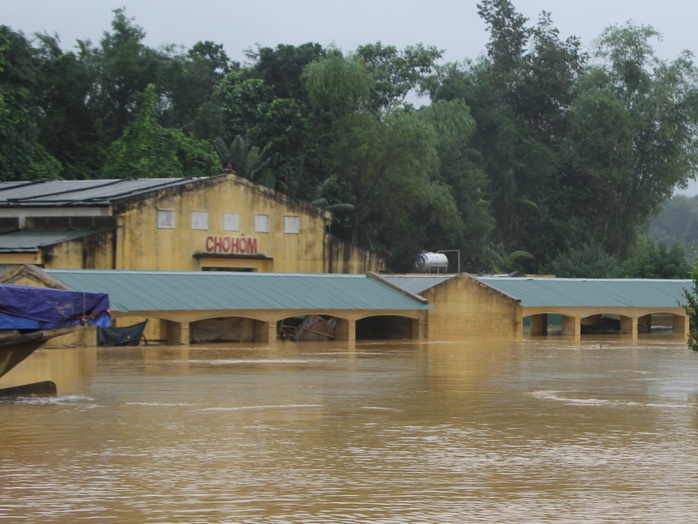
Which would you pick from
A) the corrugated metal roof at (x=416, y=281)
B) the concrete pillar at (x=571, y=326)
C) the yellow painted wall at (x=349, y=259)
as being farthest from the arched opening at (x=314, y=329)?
the concrete pillar at (x=571, y=326)

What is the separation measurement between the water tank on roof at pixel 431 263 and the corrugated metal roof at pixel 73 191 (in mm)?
19023

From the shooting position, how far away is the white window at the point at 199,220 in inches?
2083

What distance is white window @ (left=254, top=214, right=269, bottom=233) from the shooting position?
182 ft

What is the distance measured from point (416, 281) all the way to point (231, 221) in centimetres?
879

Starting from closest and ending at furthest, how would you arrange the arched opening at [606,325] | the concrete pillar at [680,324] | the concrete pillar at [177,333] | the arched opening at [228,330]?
the concrete pillar at [177,333], the arched opening at [228,330], the arched opening at [606,325], the concrete pillar at [680,324]

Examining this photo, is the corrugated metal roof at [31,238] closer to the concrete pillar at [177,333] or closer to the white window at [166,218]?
the white window at [166,218]

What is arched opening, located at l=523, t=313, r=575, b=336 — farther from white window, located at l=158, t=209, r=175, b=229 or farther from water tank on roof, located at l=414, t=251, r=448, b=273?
white window, located at l=158, t=209, r=175, b=229

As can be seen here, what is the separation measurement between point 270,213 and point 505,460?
40.0m

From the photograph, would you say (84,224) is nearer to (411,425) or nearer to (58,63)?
(58,63)

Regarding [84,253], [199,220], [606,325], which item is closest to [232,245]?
[199,220]

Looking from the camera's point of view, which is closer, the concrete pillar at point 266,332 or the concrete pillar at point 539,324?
the concrete pillar at point 266,332

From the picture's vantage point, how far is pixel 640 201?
8581 cm

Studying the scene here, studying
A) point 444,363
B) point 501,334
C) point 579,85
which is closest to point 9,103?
point 501,334

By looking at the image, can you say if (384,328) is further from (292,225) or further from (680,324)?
(680,324)
